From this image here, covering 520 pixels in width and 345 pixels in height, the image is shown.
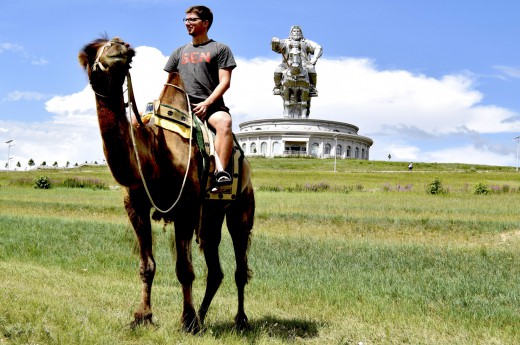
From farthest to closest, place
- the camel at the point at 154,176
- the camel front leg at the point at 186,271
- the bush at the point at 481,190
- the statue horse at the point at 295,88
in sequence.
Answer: the statue horse at the point at 295,88, the bush at the point at 481,190, the camel front leg at the point at 186,271, the camel at the point at 154,176

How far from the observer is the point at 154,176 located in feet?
21.4

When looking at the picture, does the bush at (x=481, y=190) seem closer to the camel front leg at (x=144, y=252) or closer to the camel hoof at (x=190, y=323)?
the camel hoof at (x=190, y=323)

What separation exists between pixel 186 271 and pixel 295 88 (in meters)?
92.3

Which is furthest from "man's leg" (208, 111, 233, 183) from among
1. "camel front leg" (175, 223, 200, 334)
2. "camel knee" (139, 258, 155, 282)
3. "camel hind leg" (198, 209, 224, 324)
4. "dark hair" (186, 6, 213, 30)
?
"camel knee" (139, 258, 155, 282)

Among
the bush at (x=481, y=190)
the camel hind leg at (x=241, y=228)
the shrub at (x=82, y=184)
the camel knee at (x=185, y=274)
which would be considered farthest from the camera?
the shrub at (x=82, y=184)

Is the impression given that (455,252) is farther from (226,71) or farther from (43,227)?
(43,227)

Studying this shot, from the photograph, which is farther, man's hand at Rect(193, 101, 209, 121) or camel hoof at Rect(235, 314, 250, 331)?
camel hoof at Rect(235, 314, 250, 331)

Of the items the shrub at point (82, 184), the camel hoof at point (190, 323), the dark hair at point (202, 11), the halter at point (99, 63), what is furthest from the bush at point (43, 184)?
the halter at point (99, 63)

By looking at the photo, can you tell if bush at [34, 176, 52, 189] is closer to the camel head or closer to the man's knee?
the man's knee

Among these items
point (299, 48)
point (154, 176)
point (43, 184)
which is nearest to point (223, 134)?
point (154, 176)

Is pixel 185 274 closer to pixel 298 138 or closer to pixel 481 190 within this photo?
pixel 481 190

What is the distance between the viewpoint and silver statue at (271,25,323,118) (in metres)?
95.2

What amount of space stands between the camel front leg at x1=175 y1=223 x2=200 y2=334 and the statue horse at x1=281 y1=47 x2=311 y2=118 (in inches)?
3520

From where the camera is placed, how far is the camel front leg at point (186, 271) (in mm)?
6684
